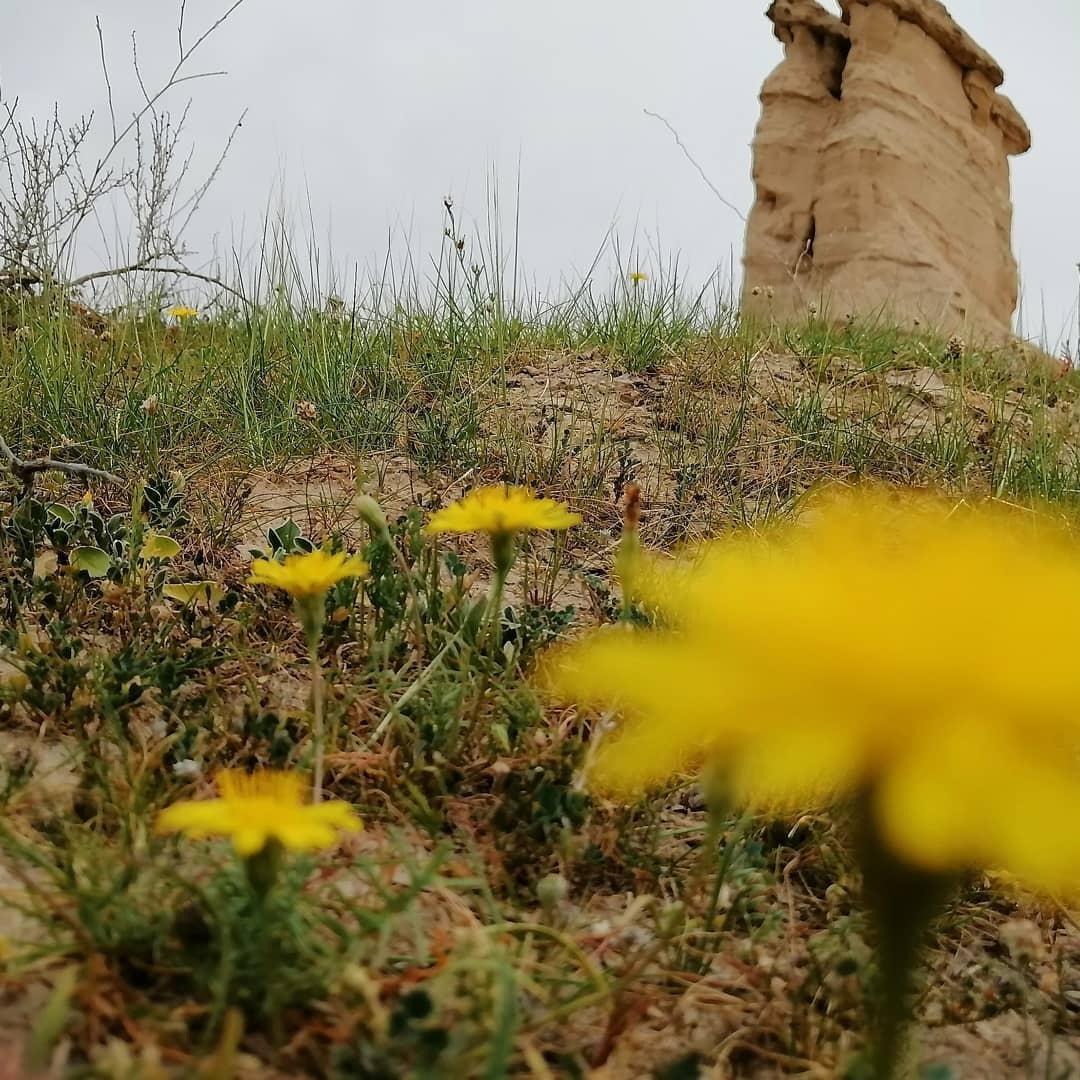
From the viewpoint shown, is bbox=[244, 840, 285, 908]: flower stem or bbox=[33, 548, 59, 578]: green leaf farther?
bbox=[33, 548, 59, 578]: green leaf

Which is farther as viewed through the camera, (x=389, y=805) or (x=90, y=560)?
(x=90, y=560)

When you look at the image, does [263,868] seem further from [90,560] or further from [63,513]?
[63,513]

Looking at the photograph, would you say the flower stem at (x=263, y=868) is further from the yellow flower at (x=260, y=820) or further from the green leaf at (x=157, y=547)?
the green leaf at (x=157, y=547)

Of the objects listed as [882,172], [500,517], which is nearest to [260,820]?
[500,517]

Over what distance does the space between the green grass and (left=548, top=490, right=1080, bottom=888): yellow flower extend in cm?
28

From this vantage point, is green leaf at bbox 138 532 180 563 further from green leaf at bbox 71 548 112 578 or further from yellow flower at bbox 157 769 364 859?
yellow flower at bbox 157 769 364 859

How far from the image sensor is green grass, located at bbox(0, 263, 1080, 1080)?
2.38ft

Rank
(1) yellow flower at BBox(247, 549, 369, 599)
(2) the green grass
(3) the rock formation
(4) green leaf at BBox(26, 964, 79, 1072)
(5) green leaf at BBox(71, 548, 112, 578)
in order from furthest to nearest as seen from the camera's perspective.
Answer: (3) the rock formation < (5) green leaf at BBox(71, 548, 112, 578) < (1) yellow flower at BBox(247, 549, 369, 599) < (2) the green grass < (4) green leaf at BBox(26, 964, 79, 1072)

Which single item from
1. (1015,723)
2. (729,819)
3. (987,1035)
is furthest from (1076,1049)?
(1015,723)

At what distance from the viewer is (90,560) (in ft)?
5.29

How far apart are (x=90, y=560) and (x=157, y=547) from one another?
11 cm

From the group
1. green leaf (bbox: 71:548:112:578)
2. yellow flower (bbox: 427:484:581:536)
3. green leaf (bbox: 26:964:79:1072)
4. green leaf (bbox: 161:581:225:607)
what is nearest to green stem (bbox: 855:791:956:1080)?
green leaf (bbox: 26:964:79:1072)

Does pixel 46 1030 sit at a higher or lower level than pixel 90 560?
lower

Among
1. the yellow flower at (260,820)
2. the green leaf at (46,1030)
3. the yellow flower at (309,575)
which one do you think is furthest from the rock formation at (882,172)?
the green leaf at (46,1030)
